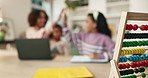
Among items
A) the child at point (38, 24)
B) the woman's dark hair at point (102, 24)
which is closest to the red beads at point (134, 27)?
the woman's dark hair at point (102, 24)

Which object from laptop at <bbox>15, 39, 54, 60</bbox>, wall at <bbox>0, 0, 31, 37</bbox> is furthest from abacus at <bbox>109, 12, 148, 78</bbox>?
wall at <bbox>0, 0, 31, 37</bbox>

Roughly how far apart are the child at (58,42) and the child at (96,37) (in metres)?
0.21

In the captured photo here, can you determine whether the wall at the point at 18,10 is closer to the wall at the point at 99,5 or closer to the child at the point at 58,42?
the child at the point at 58,42

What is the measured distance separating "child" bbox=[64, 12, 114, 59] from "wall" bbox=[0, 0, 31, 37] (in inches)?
27.6

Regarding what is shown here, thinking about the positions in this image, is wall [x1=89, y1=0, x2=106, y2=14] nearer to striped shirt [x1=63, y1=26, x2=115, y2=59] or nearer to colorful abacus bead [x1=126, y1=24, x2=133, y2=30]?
striped shirt [x1=63, y1=26, x2=115, y2=59]

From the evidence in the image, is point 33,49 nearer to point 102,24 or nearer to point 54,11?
point 54,11

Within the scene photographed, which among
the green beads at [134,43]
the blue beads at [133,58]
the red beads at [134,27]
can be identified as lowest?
the blue beads at [133,58]

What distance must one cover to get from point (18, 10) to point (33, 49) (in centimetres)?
64

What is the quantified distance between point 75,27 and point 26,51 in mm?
573

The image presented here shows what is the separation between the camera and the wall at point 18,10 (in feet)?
5.61

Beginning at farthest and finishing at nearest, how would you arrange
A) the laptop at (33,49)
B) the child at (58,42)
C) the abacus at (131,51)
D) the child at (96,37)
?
the child at (58,42) < the child at (96,37) < the laptop at (33,49) < the abacus at (131,51)

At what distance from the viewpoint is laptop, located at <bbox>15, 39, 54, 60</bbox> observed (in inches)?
52.8

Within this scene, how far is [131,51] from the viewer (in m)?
0.73

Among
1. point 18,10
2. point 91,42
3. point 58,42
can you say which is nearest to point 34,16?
point 18,10
